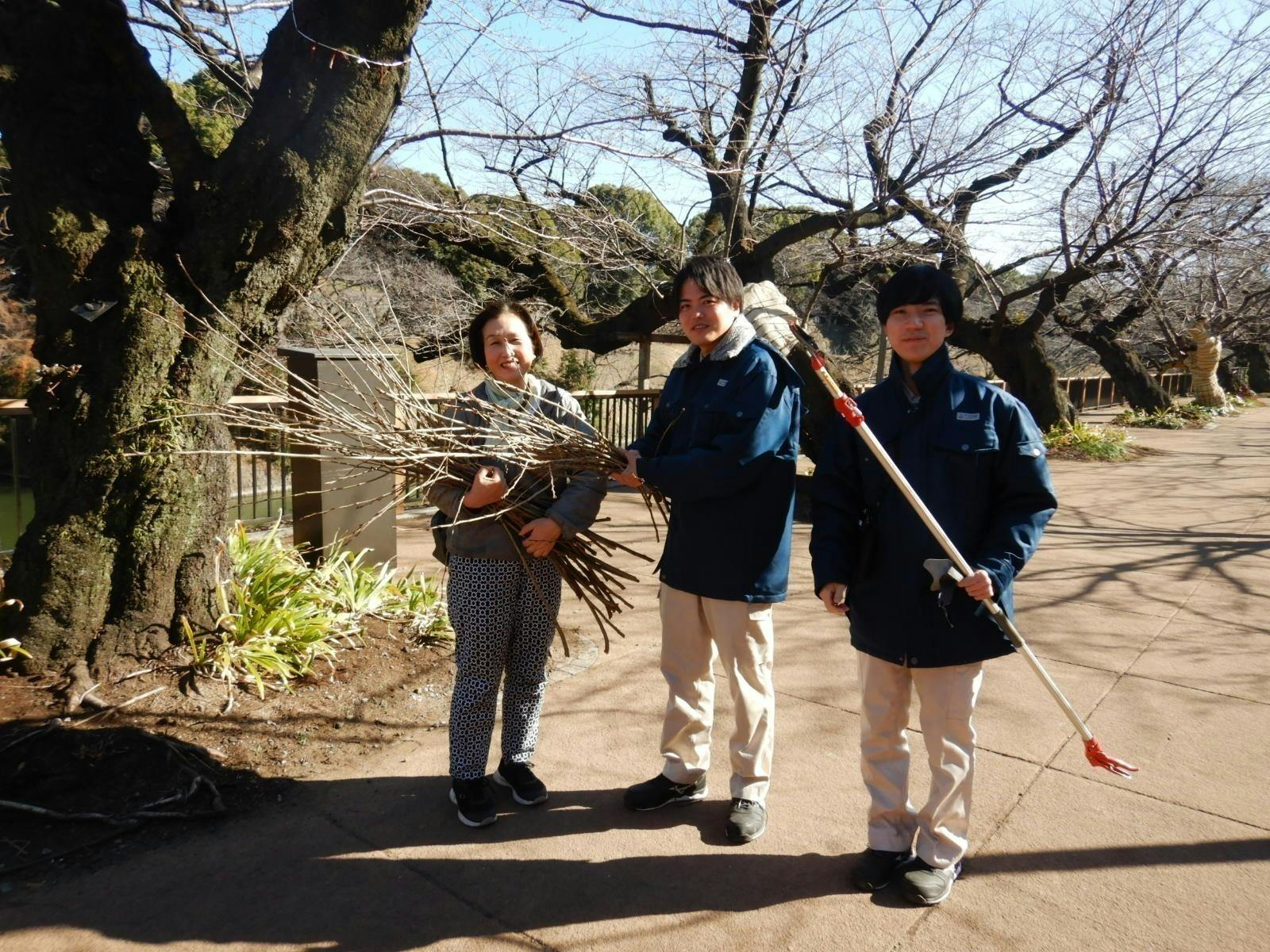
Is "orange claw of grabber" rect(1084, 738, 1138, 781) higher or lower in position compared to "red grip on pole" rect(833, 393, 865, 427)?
lower

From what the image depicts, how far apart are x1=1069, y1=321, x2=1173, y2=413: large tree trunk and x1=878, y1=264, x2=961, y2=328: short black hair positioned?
18.1 metres

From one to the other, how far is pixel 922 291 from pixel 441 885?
6.92 ft

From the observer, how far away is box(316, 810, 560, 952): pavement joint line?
2.32 metres

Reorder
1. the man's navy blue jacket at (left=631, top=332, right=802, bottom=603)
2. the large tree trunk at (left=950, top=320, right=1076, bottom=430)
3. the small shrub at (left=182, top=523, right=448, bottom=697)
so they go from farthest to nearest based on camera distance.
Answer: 1. the large tree trunk at (left=950, top=320, right=1076, bottom=430)
2. the small shrub at (left=182, top=523, right=448, bottom=697)
3. the man's navy blue jacket at (left=631, top=332, right=802, bottom=603)

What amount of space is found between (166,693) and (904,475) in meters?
2.87

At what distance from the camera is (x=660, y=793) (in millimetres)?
2955

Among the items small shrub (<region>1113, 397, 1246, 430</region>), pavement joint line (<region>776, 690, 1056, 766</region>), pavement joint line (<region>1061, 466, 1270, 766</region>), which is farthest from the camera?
small shrub (<region>1113, 397, 1246, 430</region>)

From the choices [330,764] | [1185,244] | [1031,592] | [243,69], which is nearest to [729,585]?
[330,764]

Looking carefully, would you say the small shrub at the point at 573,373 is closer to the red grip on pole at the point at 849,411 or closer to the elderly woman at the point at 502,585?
the elderly woman at the point at 502,585

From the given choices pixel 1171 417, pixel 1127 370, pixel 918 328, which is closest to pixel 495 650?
pixel 918 328

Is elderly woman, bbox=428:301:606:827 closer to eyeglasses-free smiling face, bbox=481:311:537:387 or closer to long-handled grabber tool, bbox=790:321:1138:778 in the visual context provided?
A: eyeglasses-free smiling face, bbox=481:311:537:387

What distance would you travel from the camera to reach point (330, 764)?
10.7 feet

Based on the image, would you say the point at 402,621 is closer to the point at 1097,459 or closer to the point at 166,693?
the point at 166,693

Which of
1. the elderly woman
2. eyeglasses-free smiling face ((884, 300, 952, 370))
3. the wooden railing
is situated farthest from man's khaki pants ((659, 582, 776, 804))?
the wooden railing
